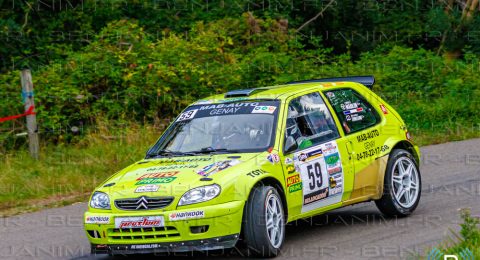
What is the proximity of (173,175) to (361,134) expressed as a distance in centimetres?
252

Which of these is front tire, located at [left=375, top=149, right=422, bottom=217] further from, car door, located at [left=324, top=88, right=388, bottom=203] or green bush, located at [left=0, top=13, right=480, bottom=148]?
green bush, located at [left=0, top=13, right=480, bottom=148]

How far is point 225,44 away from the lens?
867 inches

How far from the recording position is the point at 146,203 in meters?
7.88

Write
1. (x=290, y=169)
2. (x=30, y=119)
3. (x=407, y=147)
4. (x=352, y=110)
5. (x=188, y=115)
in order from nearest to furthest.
Result: (x=290, y=169) → (x=188, y=115) → (x=352, y=110) → (x=407, y=147) → (x=30, y=119)

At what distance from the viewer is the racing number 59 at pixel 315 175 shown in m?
8.81

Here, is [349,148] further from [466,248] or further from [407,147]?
[466,248]

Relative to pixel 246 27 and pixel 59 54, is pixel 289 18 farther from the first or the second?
pixel 59 54

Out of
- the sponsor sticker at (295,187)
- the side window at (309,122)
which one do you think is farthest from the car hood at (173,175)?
the side window at (309,122)

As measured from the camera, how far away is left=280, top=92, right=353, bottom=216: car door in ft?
28.4

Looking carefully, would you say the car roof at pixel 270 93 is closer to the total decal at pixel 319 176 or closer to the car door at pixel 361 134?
the car door at pixel 361 134

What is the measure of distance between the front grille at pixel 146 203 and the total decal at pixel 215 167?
44 centimetres

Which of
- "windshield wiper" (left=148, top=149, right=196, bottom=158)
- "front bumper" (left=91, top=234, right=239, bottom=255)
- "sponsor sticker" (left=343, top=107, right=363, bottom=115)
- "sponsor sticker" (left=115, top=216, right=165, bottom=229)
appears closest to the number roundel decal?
"sponsor sticker" (left=343, top=107, right=363, bottom=115)

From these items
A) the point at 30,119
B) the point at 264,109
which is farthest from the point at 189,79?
the point at 264,109

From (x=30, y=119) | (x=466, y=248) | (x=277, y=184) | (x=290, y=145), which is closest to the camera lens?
(x=466, y=248)
